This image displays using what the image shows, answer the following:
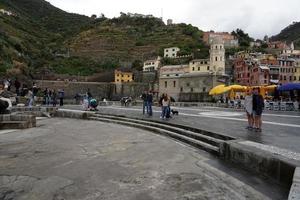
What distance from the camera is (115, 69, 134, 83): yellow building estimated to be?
3280 inches

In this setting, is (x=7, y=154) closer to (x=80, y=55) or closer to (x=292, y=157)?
(x=292, y=157)

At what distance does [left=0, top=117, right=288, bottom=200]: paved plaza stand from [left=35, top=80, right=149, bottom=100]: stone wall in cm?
6097

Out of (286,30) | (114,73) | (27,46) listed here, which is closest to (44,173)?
(114,73)

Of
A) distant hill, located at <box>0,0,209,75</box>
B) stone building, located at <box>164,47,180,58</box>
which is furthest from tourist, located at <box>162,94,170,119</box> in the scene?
stone building, located at <box>164,47,180,58</box>

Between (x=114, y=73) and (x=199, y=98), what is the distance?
4446 centimetres

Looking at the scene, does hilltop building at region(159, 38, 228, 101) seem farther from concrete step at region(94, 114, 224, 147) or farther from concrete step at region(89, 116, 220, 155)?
concrete step at region(94, 114, 224, 147)

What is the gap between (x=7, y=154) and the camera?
8.27m

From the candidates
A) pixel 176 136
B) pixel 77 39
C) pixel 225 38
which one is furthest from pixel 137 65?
pixel 176 136

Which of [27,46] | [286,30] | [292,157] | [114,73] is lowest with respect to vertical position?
[292,157]

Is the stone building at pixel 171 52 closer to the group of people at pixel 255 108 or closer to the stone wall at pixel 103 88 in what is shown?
the stone wall at pixel 103 88

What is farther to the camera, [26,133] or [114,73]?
[114,73]

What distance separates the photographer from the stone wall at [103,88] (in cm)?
6963

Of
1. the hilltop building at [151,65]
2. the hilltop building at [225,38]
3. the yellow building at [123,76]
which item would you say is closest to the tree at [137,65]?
the hilltop building at [151,65]

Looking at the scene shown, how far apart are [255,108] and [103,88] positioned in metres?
67.1
